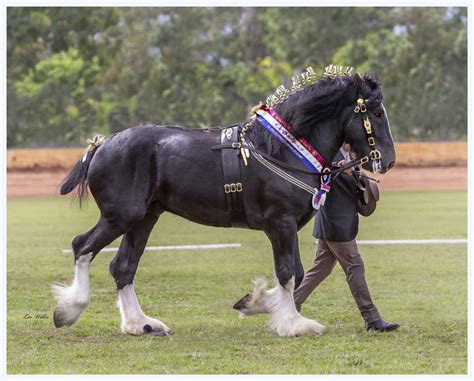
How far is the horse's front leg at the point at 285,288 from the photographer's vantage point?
7469 mm

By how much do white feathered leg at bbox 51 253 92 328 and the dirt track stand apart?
24.5 metres

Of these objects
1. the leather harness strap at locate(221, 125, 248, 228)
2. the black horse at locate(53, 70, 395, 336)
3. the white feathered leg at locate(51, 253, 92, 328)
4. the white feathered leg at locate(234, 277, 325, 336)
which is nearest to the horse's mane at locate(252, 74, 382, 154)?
the black horse at locate(53, 70, 395, 336)

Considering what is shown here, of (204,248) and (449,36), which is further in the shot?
(449,36)

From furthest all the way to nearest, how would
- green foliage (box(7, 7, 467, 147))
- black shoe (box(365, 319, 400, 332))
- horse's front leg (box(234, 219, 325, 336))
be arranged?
green foliage (box(7, 7, 467, 147))
black shoe (box(365, 319, 400, 332))
horse's front leg (box(234, 219, 325, 336))

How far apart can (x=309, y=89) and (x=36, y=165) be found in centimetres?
2740

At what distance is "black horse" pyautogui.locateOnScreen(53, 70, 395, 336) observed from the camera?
24.6 ft

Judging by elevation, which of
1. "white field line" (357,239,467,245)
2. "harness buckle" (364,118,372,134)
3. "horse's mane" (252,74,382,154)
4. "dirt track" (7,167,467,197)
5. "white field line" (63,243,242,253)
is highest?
"horse's mane" (252,74,382,154)

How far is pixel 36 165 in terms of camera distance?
3394 cm

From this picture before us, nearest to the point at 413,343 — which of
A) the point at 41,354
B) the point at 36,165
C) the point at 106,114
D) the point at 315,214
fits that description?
the point at 315,214

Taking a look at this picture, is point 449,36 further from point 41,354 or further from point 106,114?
point 41,354

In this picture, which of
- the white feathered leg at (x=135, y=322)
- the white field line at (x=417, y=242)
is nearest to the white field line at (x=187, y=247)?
the white field line at (x=417, y=242)

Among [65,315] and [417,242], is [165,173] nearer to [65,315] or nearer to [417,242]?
[65,315]

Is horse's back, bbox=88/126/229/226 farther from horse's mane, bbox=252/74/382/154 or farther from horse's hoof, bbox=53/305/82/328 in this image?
horse's hoof, bbox=53/305/82/328

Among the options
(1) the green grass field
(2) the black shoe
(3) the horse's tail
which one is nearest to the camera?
(1) the green grass field
